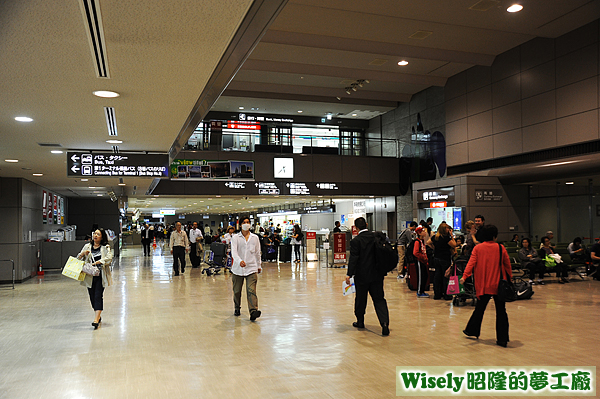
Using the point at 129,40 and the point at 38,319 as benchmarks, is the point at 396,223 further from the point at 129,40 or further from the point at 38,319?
the point at 129,40

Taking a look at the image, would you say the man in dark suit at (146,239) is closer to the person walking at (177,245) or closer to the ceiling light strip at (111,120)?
the person walking at (177,245)

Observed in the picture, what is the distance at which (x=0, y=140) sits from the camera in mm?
8375

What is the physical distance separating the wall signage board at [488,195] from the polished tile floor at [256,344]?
269 inches

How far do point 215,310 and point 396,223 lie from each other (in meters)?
16.2

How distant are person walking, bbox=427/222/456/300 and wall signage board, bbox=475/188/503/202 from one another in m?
8.23

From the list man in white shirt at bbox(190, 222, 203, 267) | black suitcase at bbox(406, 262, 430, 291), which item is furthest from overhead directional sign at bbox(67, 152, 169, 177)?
man in white shirt at bbox(190, 222, 203, 267)

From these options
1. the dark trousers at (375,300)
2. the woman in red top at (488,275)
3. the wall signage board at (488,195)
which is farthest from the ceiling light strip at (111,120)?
Answer: the wall signage board at (488,195)

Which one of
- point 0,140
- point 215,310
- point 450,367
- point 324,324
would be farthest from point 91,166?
point 450,367

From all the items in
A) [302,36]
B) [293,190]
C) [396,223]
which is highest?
[302,36]

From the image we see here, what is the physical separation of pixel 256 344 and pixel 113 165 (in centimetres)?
508

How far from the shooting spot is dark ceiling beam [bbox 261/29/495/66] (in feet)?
49.5

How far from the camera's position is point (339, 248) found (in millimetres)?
18609

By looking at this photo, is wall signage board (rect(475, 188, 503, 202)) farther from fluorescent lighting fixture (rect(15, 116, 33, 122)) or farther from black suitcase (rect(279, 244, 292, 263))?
fluorescent lighting fixture (rect(15, 116, 33, 122))

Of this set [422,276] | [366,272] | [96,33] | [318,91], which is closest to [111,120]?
[96,33]
